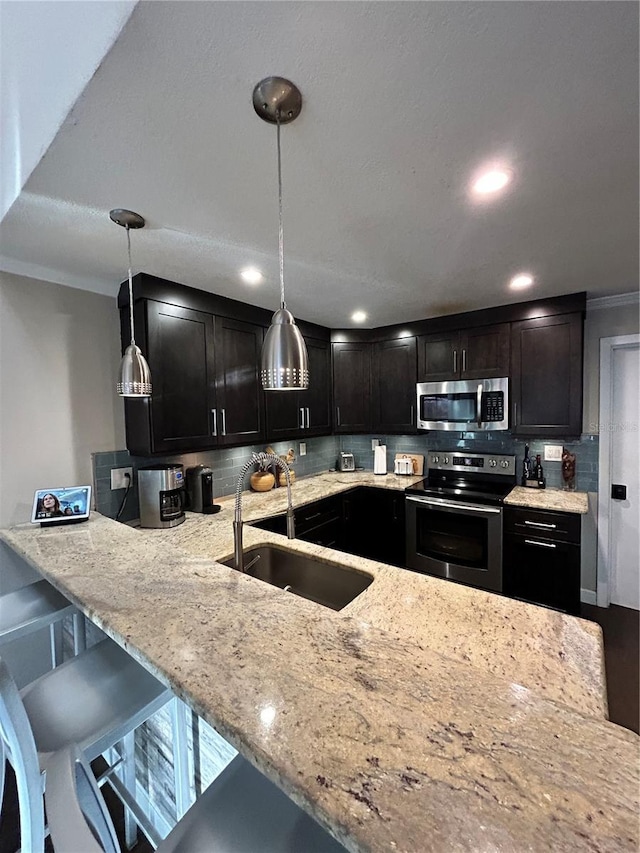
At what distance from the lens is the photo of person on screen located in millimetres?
1756

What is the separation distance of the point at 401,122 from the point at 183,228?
0.96 m

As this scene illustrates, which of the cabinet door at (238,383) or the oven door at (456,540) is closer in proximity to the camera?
the cabinet door at (238,383)

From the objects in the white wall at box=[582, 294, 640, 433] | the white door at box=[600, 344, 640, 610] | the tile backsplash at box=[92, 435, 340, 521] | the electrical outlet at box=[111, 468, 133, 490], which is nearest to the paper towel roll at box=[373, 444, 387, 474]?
the tile backsplash at box=[92, 435, 340, 521]

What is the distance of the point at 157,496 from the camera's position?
208 cm

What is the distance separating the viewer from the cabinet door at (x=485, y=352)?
111 inches

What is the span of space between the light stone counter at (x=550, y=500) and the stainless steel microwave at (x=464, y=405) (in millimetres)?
549

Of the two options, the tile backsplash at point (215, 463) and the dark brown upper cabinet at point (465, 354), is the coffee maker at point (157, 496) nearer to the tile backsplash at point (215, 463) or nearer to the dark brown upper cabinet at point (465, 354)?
the tile backsplash at point (215, 463)

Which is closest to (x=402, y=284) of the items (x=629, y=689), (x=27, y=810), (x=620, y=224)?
(x=620, y=224)

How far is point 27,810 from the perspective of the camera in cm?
82

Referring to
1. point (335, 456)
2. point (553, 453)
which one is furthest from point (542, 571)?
point (335, 456)

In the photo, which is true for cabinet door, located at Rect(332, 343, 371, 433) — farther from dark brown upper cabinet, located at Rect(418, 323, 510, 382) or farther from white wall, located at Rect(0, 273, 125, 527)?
white wall, located at Rect(0, 273, 125, 527)

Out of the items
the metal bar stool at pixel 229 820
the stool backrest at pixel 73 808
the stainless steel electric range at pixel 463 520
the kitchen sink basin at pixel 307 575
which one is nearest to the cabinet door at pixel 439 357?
the stainless steel electric range at pixel 463 520

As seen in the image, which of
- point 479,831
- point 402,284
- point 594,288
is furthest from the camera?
point 594,288

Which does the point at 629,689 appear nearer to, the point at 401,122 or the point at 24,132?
the point at 401,122
